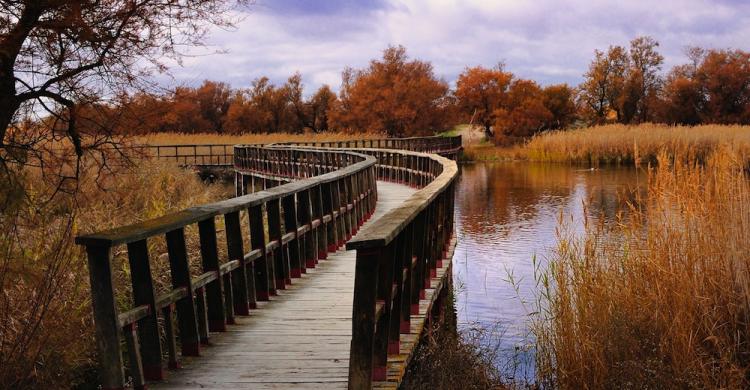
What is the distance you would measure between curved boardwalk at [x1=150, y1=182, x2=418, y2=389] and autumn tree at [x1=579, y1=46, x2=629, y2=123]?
72.4 metres

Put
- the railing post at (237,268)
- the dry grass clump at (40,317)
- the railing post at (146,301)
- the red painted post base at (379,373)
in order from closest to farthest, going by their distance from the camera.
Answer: the railing post at (146,301)
the red painted post base at (379,373)
the dry grass clump at (40,317)
the railing post at (237,268)

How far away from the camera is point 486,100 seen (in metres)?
72.2

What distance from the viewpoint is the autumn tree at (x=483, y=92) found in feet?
235

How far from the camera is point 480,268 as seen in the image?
589 inches

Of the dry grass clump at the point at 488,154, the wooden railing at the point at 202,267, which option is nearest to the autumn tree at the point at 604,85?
the dry grass clump at the point at 488,154

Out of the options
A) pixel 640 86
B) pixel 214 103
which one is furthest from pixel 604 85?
pixel 214 103

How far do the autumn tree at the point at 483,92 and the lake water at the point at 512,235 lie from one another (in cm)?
3249

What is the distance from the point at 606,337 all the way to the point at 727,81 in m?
67.3

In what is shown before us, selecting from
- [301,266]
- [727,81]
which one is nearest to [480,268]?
[301,266]

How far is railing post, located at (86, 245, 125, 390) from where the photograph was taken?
15.4 ft

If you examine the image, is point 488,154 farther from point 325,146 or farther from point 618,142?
point 618,142

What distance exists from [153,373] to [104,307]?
2.54 ft

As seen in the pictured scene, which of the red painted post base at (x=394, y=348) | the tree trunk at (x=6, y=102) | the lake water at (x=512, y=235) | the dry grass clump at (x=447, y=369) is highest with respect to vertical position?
the tree trunk at (x=6, y=102)

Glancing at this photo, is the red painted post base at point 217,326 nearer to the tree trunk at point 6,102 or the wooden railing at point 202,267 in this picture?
→ the wooden railing at point 202,267
